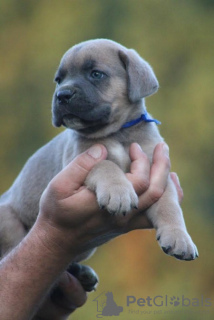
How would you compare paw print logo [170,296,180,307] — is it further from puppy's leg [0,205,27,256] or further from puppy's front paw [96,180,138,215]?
puppy's front paw [96,180,138,215]

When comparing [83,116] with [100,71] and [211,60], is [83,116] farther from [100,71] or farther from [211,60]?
[211,60]

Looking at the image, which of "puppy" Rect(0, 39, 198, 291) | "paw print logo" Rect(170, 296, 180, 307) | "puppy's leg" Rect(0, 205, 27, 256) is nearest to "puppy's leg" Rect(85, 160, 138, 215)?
"puppy" Rect(0, 39, 198, 291)

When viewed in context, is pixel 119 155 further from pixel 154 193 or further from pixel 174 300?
pixel 174 300

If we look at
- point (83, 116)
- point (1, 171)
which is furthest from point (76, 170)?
point (1, 171)

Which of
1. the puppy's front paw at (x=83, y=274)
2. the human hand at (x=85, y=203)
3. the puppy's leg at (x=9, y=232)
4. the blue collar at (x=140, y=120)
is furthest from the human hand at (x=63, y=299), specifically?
the blue collar at (x=140, y=120)

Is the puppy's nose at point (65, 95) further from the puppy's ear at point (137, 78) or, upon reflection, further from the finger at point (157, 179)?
the finger at point (157, 179)

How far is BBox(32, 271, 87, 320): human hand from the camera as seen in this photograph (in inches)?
229

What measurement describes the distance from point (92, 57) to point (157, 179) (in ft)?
3.38

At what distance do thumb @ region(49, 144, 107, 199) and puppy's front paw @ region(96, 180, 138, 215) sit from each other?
208 mm

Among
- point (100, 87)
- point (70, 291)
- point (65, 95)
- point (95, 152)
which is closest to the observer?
point (65, 95)

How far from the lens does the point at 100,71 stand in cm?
536

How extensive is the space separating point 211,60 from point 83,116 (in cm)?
1057

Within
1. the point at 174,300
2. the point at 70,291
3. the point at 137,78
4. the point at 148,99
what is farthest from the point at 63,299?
the point at 148,99

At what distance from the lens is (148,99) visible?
47.3ft
